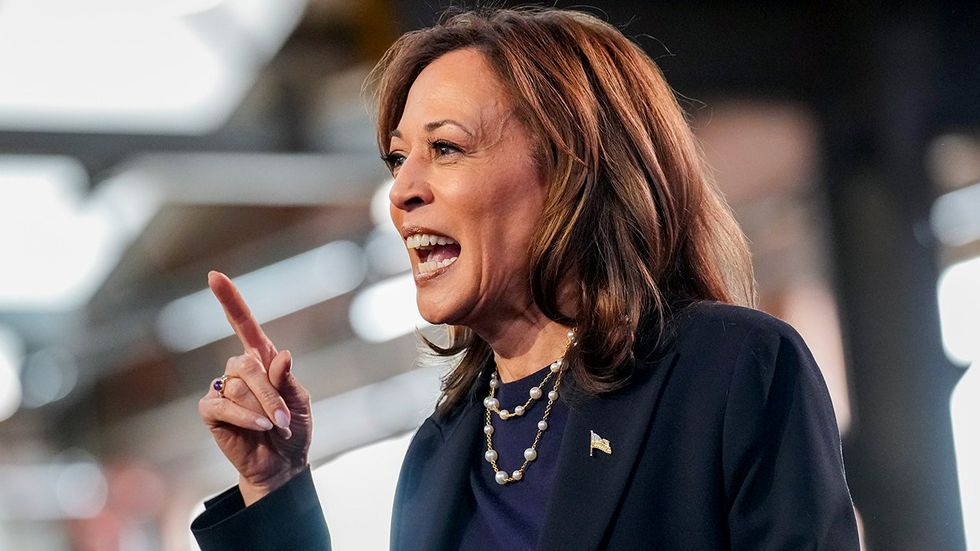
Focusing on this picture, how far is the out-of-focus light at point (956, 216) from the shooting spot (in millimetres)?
2707

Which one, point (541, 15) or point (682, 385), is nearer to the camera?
point (682, 385)

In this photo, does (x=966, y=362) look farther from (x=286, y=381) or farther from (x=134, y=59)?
(x=134, y=59)

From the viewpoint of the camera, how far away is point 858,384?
2744 millimetres

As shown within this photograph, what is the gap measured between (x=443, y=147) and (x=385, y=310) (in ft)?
11.2

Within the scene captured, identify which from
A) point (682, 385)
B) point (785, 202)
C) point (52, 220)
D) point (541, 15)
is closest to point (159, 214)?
point (52, 220)

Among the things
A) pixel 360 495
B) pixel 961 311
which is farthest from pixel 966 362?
pixel 360 495

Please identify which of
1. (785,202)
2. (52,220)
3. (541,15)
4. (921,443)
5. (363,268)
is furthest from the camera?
(363,268)

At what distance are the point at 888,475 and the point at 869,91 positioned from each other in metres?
0.88

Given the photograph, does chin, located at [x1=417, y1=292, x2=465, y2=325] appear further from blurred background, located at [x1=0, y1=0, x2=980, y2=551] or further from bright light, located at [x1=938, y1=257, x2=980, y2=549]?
bright light, located at [x1=938, y1=257, x2=980, y2=549]

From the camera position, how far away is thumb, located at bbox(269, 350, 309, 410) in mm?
1402

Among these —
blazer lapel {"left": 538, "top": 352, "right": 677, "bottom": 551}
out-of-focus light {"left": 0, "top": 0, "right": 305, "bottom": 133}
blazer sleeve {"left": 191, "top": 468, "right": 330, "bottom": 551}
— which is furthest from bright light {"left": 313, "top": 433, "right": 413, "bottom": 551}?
blazer lapel {"left": 538, "top": 352, "right": 677, "bottom": 551}

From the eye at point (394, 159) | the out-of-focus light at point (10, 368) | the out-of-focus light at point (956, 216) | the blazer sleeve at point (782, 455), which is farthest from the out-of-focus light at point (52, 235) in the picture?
the blazer sleeve at point (782, 455)

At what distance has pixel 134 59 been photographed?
11.1 ft

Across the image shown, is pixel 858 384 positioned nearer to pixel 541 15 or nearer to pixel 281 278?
pixel 541 15
